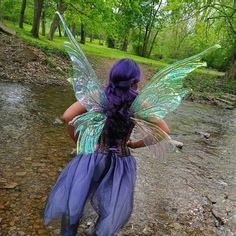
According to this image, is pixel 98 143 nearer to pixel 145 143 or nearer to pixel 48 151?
pixel 145 143

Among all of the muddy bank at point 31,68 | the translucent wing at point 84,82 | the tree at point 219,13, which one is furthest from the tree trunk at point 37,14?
the translucent wing at point 84,82

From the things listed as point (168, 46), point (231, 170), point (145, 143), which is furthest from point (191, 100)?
point (168, 46)

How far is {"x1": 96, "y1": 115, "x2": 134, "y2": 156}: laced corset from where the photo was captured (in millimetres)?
2908

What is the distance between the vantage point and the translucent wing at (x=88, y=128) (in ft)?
9.31

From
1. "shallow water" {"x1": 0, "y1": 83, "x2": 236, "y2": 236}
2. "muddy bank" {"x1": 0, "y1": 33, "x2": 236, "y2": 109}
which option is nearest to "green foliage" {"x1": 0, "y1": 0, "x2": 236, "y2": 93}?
"muddy bank" {"x1": 0, "y1": 33, "x2": 236, "y2": 109}

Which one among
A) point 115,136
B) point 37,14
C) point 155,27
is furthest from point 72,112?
point 155,27

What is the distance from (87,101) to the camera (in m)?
2.86

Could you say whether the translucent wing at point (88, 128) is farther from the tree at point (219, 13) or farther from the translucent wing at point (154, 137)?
the tree at point (219, 13)

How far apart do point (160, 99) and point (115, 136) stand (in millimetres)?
476

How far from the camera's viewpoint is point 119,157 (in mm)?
2959

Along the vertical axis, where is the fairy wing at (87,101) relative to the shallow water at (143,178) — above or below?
above

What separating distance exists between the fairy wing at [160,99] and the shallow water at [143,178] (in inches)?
56.0

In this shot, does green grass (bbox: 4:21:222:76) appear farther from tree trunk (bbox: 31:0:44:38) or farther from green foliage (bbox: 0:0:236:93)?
tree trunk (bbox: 31:0:44:38)

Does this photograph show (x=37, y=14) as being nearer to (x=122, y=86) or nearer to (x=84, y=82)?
(x=84, y=82)
